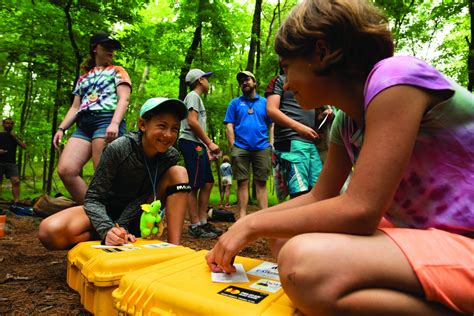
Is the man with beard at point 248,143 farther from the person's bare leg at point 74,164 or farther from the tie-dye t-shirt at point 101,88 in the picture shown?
the person's bare leg at point 74,164

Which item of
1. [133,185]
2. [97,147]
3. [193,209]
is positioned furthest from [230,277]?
[193,209]

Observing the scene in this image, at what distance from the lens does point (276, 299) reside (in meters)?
1.14

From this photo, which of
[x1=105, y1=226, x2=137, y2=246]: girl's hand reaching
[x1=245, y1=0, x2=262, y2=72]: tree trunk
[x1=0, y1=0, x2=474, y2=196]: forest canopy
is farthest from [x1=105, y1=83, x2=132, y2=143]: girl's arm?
[x1=245, y1=0, x2=262, y2=72]: tree trunk

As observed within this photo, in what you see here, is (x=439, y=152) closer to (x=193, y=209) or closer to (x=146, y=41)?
(x=193, y=209)

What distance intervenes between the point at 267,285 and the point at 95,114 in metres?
2.46

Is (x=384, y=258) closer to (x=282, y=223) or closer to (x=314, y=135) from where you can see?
(x=282, y=223)

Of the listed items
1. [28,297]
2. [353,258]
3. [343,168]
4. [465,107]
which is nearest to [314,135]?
[343,168]

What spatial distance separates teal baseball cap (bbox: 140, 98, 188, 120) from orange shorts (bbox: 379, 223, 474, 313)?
1862mm

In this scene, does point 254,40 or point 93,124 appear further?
point 254,40

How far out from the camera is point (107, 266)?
152 centimetres

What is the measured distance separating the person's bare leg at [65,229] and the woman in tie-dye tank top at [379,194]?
1508mm

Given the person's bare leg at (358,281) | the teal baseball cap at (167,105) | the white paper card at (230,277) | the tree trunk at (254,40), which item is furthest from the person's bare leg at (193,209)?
the tree trunk at (254,40)

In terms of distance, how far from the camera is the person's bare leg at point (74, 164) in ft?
9.39

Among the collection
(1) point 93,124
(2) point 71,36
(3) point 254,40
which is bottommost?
(1) point 93,124
